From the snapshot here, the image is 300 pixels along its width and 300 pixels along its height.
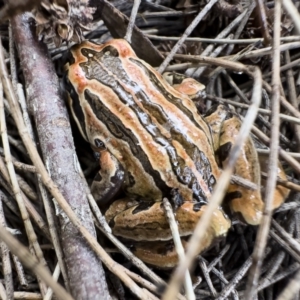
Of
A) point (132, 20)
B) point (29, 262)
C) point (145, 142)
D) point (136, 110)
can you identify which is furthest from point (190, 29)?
point (29, 262)

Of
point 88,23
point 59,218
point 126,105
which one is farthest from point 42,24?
point 59,218

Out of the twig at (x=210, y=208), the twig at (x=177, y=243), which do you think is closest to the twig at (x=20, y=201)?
the twig at (x=177, y=243)

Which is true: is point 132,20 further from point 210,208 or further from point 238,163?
point 210,208

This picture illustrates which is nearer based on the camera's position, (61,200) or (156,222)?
(61,200)

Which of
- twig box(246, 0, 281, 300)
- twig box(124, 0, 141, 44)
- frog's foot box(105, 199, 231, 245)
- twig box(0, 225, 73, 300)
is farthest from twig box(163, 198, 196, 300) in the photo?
twig box(124, 0, 141, 44)

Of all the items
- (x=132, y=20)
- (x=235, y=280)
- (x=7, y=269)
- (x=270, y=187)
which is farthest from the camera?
(x=132, y=20)

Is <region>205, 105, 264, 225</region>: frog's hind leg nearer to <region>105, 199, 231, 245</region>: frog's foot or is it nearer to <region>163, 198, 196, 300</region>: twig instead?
<region>105, 199, 231, 245</region>: frog's foot
